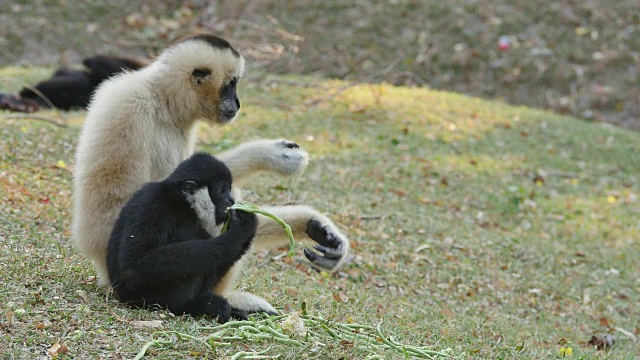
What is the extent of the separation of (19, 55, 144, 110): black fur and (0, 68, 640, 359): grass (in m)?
0.91

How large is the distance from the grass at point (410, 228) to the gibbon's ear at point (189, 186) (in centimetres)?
76

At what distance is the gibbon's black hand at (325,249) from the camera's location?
5.67 meters

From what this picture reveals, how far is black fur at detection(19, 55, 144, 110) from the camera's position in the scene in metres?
12.3

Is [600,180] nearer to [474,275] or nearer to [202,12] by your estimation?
[474,275]

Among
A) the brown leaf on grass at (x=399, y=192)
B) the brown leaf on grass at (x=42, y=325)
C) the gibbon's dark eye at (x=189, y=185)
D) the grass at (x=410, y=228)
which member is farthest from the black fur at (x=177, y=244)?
the brown leaf on grass at (x=399, y=192)

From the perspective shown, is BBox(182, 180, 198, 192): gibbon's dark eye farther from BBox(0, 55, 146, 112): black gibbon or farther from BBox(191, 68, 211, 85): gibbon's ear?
BBox(0, 55, 146, 112): black gibbon

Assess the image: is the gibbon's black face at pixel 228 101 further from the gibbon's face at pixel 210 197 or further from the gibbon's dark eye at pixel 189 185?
the gibbon's dark eye at pixel 189 185

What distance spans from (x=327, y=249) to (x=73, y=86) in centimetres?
782

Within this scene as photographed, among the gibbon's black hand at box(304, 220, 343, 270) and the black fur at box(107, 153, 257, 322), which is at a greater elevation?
the black fur at box(107, 153, 257, 322)

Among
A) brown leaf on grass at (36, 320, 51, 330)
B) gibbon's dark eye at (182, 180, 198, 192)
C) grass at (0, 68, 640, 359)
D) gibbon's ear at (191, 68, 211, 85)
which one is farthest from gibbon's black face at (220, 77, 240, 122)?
brown leaf on grass at (36, 320, 51, 330)

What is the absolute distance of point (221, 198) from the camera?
506 centimetres

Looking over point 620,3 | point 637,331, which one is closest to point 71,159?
point 637,331

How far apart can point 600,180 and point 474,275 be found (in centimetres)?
467

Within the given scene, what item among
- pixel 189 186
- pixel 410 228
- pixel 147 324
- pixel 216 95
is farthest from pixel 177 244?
pixel 410 228
